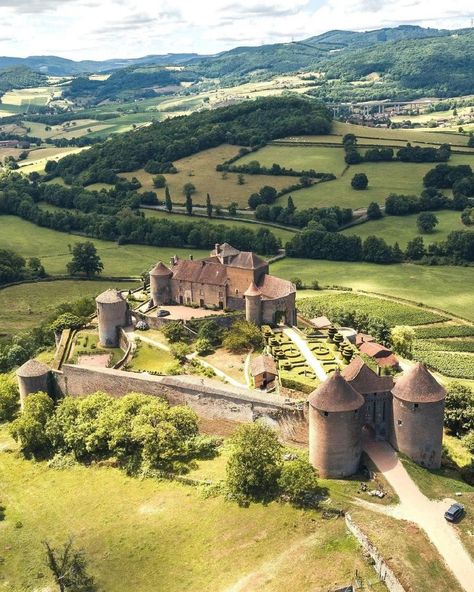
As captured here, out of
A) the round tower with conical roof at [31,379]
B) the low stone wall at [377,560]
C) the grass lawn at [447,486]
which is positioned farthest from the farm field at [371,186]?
the low stone wall at [377,560]

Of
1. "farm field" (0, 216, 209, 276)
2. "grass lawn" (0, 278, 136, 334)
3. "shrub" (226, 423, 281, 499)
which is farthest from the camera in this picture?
"farm field" (0, 216, 209, 276)

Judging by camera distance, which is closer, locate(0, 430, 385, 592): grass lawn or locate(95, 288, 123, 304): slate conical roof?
locate(0, 430, 385, 592): grass lawn

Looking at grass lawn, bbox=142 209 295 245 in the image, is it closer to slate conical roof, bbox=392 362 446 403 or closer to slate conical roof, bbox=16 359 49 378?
slate conical roof, bbox=16 359 49 378

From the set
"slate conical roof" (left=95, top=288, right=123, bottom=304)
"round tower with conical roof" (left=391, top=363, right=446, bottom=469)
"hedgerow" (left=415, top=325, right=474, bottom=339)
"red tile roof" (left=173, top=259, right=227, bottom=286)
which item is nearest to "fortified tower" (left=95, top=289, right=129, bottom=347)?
"slate conical roof" (left=95, top=288, right=123, bottom=304)

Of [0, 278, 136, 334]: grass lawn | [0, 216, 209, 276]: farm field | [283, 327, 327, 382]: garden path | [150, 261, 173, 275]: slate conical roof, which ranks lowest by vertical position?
[0, 278, 136, 334]: grass lawn

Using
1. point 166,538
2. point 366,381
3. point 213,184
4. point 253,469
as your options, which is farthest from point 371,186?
point 166,538

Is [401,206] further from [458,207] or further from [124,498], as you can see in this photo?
[124,498]

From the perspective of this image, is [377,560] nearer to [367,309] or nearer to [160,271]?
[160,271]
